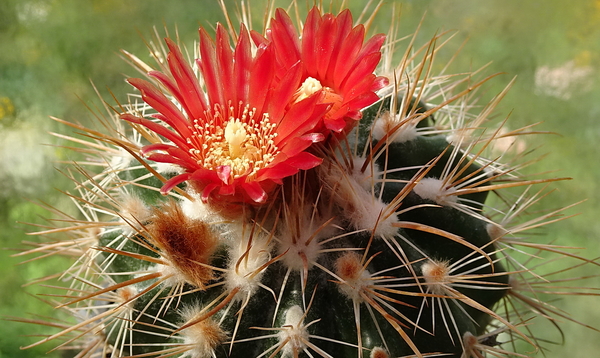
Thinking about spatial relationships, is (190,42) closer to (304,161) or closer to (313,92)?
(313,92)

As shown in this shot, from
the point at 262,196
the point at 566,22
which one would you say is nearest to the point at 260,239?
the point at 262,196

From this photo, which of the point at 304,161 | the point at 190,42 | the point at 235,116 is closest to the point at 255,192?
the point at 304,161

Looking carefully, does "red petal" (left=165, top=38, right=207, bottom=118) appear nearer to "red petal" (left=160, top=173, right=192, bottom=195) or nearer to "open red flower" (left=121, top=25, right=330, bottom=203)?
"open red flower" (left=121, top=25, right=330, bottom=203)

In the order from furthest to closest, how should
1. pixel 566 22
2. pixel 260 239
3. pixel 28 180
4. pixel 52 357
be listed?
1. pixel 566 22
2. pixel 28 180
3. pixel 52 357
4. pixel 260 239

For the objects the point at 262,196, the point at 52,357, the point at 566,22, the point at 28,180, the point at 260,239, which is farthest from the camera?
the point at 566,22

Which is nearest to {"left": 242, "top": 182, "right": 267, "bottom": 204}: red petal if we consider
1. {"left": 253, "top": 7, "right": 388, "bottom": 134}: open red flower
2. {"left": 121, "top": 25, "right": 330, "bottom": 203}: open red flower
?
{"left": 121, "top": 25, "right": 330, "bottom": 203}: open red flower

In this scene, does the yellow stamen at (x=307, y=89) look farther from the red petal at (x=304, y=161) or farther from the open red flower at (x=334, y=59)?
the red petal at (x=304, y=161)

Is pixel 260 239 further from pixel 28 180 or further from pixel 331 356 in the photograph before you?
pixel 28 180
